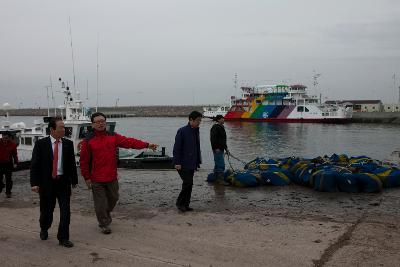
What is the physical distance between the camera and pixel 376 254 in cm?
482

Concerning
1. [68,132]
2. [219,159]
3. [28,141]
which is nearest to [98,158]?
[219,159]

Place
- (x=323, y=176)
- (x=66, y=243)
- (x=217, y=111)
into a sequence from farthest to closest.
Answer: (x=217, y=111)
(x=323, y=176)
(x=66, y=243)

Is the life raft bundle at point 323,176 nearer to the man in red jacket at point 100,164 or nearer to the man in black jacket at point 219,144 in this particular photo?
the man in black jacket at point 219,144

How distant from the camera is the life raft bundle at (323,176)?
874cm

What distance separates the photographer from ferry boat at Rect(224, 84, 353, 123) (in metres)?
79.6

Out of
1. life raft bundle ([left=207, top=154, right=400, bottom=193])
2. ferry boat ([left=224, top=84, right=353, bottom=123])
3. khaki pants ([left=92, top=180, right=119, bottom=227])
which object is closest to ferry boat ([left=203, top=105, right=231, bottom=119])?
ferry boat ([left=224, top=84, right=353, bottom=123])

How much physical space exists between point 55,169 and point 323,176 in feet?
17.8

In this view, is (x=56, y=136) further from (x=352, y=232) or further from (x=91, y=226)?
(x=352, y=232)

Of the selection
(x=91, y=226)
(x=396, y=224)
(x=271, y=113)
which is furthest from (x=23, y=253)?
(x=271, y=113)

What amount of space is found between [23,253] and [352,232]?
3989mm

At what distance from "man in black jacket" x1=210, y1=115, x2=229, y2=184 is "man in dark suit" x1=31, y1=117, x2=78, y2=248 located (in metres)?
4.80

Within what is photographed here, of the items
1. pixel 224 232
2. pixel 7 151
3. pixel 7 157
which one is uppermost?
pixel 7 151

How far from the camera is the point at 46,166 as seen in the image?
5.43 meters

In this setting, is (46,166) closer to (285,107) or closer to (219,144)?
(219,144)
